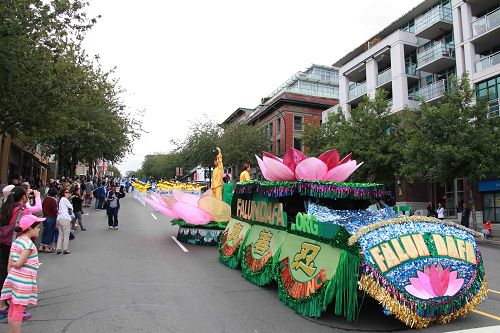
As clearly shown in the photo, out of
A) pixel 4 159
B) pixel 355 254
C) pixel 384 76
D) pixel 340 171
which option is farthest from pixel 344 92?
pixel 355 254

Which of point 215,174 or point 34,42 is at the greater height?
point 34,42

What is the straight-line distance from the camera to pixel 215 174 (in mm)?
13055

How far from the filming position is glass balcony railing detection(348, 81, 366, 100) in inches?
1369

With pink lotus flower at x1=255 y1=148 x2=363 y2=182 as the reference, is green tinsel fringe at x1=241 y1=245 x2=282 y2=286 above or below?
below

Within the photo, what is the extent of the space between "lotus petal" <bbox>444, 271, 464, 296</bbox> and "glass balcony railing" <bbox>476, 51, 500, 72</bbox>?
22813 mm

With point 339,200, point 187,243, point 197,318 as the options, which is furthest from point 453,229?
point 187,243

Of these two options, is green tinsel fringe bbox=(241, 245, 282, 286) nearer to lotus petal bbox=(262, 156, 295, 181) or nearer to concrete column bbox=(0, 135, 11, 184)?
lotus petal bbox=(262, 156, 295, 181)

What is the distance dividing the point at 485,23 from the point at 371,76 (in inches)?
406

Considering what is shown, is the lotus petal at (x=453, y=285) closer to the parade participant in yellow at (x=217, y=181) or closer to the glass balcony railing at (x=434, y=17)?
the parade participant in yellow at (x=217, y=181)

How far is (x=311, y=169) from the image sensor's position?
272 inches

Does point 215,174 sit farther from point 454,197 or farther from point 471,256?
point 454,197

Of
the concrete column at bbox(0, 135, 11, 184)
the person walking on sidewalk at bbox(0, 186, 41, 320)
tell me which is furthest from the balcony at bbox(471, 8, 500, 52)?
the concrete column at bbox(0, 135, 11, 184)

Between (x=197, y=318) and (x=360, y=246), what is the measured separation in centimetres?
248

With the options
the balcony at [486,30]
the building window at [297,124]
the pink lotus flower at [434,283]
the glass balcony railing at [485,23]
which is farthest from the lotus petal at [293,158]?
the building window at [297,124]
